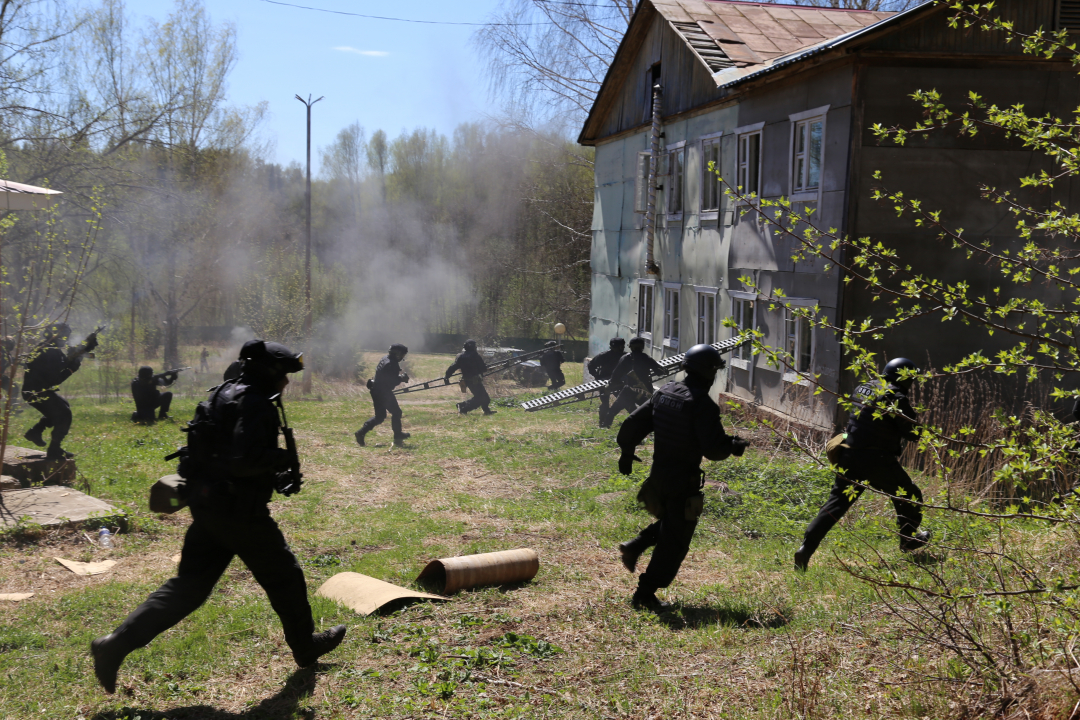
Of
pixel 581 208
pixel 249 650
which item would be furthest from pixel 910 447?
pixel 581 208

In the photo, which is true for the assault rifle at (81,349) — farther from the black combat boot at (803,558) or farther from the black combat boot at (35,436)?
the black combat boot at (803,558)

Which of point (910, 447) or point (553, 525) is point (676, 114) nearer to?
point (910, 447)

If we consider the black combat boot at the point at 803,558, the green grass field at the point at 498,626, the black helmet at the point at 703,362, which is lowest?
the green grass field at the point at 498,626

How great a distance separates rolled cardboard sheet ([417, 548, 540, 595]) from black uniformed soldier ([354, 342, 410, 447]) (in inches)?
290

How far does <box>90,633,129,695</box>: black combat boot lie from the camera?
394 cm

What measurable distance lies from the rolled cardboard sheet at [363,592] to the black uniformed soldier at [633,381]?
8.47 metres

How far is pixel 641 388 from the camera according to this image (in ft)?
46.4

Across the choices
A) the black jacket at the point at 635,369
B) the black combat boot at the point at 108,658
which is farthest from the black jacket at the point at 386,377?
the black combat boot at the point at 108,658

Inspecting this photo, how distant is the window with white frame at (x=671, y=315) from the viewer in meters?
16.6

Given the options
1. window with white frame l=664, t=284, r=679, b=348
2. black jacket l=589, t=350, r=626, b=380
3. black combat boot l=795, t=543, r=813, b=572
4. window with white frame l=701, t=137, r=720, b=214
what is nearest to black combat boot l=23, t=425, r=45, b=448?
black jacket l=589, t=350, r=626, b=380

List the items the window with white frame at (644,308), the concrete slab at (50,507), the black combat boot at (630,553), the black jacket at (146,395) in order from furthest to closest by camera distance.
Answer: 1. the window with white frame at (644,308)
2. the black jacket at (146,395)
3. the concrete slab at (50,507)
4. the black combat boot at (630,553)

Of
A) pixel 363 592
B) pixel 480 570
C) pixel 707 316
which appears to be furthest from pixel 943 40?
pixel 363 592

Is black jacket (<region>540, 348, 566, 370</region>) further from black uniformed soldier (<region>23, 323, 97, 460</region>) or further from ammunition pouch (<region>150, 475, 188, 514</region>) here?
ammunition pouch (<region>150, 475, 188, 514</region>)

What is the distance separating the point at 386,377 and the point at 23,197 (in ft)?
21.4
